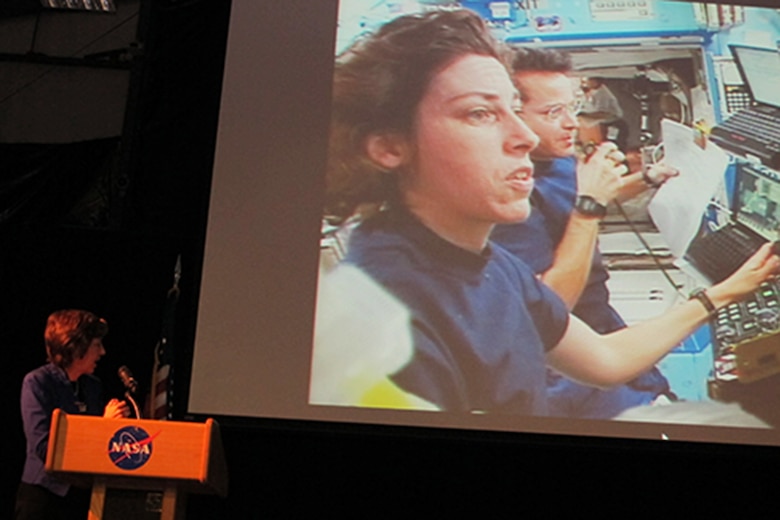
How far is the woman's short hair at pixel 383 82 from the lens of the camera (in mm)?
3668

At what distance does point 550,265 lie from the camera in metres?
3.59

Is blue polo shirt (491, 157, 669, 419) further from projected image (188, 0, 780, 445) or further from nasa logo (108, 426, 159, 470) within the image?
nasa logo (108, 426, 159, 470)

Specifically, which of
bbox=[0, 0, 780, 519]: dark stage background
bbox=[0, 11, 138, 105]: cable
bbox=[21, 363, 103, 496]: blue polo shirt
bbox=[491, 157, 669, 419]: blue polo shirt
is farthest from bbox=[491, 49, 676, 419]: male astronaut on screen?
bbox=[0, 11, 138, 105]: cable

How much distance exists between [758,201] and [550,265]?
33.3 inches

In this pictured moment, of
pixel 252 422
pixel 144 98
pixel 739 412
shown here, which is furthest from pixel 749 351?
pixel 144 98

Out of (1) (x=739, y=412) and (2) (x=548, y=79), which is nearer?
(1) (x=739, y=412)

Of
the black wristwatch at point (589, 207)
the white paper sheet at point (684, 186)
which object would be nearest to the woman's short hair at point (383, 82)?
the black wristwatch at point (589, 207)

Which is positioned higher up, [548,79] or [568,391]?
[548,79]

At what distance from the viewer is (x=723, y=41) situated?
3.85m

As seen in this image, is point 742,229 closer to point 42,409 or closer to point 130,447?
point 130,447

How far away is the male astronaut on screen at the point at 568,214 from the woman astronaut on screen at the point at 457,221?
0.04 meters

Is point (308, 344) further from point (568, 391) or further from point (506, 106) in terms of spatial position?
point (506, 106)

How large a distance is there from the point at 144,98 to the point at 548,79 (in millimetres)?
1783

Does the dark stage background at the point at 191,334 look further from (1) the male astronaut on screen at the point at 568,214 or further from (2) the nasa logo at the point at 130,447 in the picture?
(2) the nasa logo at the point at 130,447
